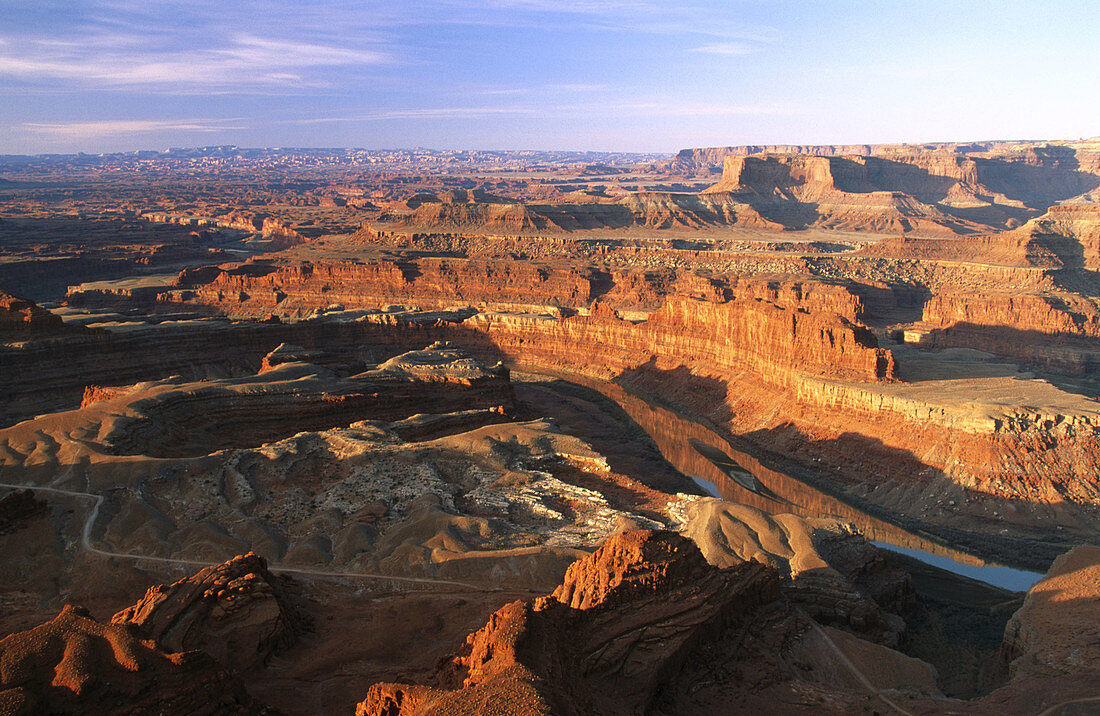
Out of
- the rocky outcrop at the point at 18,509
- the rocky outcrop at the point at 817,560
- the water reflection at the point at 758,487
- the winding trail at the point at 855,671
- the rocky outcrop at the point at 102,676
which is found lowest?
the water reflection at the point at 758,487

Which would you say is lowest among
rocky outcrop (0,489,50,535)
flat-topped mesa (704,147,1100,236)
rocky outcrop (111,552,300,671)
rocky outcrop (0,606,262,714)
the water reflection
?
the water reflection

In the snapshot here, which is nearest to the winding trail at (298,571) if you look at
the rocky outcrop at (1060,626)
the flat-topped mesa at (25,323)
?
the rocky outcrop at (1060,626)

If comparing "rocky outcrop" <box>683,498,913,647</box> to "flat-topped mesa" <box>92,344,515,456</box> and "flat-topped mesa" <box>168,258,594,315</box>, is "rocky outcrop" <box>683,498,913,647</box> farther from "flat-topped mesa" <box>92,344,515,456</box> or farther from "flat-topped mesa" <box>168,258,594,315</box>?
"flat-topped mesa" <box>168,258,594,315</box>

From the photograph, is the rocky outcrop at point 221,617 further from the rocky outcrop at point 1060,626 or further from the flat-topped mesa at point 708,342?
the flat-topped mesa at point 708,342

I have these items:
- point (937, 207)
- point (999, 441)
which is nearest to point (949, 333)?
point (999, 441)

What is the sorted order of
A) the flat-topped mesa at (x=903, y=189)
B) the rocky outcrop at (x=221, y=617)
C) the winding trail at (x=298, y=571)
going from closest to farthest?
the rocky outcrop at (x=221, y=617)
the winding trail at (x=298, y=571)
the flat-topped mesa at (x=903, y=189)

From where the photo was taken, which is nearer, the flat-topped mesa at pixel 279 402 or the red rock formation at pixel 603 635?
the red rock formation at pixel 603 635

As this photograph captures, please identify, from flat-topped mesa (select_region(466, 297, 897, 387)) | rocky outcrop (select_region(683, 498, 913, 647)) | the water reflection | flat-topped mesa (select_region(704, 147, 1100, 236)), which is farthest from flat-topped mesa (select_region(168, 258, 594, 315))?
flat-topped mesa (select_region(704, 147, 1100, 236))

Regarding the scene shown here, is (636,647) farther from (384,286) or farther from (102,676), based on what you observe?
(384,286)

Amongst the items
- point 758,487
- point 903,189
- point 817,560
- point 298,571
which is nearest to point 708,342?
point 758,487
